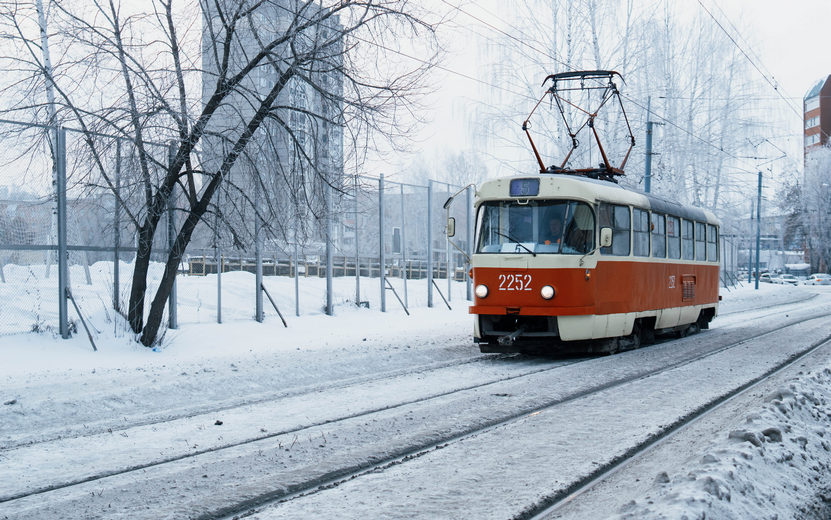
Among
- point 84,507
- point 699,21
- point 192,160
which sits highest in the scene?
point 699,21

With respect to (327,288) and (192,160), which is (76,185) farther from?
(327,288)

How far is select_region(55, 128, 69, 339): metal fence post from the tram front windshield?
21.4 feet

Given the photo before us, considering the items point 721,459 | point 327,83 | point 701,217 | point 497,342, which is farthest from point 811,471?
point 701,217

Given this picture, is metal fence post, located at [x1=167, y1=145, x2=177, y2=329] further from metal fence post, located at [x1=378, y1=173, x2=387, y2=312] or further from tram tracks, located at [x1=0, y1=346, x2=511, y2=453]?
metal fence post, located at [x1=378, y1=173, x2=387, y2=312]

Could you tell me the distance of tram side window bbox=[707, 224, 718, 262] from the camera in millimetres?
19697

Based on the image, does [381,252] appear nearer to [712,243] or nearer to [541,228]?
[712,243]

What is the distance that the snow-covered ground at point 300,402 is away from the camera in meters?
5.07

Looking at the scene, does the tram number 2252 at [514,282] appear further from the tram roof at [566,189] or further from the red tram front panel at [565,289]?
the tram roof at [566,189]

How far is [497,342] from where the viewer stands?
13.2m

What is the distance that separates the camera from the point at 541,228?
13.1 metres

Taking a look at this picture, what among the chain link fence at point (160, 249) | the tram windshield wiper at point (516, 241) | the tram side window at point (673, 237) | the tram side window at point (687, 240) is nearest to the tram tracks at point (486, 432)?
the tram windshield wiper at point (516, 241)

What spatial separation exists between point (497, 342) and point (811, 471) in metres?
7.56

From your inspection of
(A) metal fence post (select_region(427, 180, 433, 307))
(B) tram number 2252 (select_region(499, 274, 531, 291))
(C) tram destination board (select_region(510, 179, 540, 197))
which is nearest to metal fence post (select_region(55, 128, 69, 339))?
(B) tram number 2252 (select_region(499, 274, 531, 291))

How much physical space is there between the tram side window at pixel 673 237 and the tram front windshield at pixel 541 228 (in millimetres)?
4022
